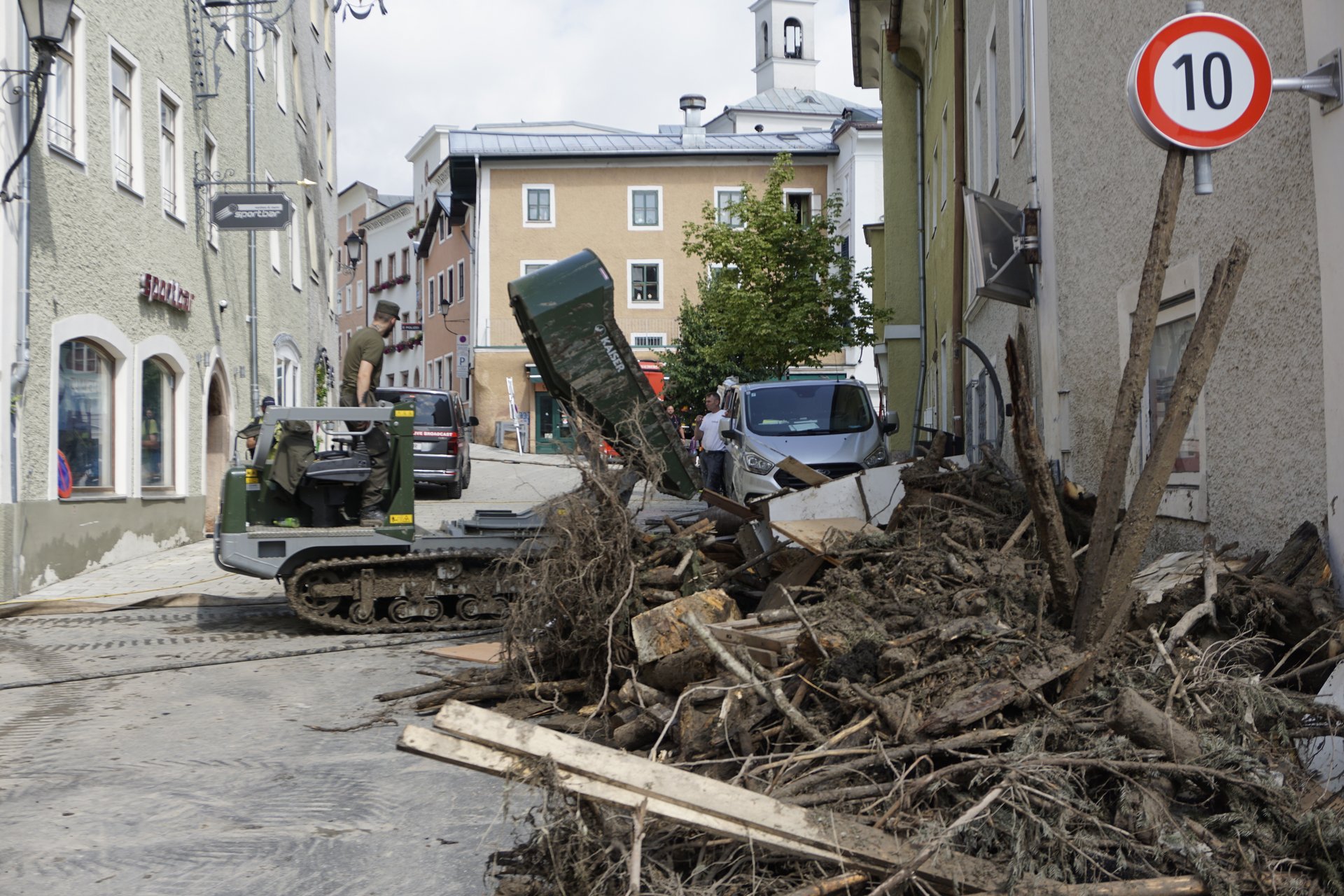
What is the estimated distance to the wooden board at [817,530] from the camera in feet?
24.9

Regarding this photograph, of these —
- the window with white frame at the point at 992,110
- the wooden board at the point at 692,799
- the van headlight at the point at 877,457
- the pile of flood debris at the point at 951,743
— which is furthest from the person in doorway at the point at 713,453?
the wooden board at the point at 692,799

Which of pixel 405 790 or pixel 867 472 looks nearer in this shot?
pixel 405 790

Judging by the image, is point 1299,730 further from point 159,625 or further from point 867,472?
point 159,625

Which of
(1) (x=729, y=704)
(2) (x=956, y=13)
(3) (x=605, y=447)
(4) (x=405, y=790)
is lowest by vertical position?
(4) (x=405, y=790)

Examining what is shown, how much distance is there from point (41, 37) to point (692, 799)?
418 inches

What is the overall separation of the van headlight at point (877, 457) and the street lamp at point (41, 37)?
883 centimetres

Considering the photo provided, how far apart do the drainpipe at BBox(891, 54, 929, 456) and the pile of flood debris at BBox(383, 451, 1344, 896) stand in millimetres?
17171

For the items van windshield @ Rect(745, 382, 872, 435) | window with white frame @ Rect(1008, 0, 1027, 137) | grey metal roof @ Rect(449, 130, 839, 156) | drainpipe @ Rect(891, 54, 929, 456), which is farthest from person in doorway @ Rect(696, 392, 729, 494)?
grey metal roof @ Rect(449, 130, 839, 156)

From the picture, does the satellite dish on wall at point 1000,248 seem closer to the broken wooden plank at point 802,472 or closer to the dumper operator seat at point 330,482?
the broken wooden plank at point 802,472

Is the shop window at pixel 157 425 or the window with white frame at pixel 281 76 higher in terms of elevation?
the window with white frame at pixel 281 76

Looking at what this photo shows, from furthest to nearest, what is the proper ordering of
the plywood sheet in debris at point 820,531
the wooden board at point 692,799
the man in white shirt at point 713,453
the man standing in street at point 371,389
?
the man in white shirt at point 713,453
the man standing in street at point 371,389
the plywood sheet in debris at point 820,531
the wooden board at point 692,799

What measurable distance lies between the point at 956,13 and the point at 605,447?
980 cm

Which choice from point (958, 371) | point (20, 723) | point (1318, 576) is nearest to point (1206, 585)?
point (1318, 576)

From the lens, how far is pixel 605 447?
28.1ft
